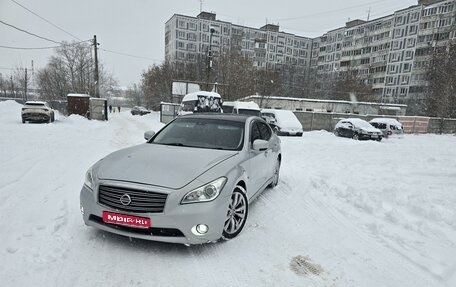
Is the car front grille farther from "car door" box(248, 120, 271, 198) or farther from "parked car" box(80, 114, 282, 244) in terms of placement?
"car door" box(248, 120, 271, 198)

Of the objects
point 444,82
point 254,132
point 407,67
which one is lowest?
point 254,132

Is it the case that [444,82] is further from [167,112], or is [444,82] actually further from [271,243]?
[271,243]

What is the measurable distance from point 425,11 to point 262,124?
68225mm

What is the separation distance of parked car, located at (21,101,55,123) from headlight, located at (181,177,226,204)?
63.1ft

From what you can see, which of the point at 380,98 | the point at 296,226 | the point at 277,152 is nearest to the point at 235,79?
the point at 277,152

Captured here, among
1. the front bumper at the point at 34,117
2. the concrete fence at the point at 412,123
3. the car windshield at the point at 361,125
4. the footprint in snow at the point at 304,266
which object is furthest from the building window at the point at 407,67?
the footprint in snow at the point at 304,266

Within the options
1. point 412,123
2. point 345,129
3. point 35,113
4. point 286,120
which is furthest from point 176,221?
point 412,123

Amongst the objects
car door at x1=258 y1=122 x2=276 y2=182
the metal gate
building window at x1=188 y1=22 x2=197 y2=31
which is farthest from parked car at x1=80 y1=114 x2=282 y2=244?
building window at x1=188 y1=22 x2=197 y2=31

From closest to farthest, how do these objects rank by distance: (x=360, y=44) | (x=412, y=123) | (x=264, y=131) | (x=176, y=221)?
(x=176, y=221) < (x=264, y=131) < (x=412, y=123) < (x=360, y=44)

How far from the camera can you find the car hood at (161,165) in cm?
307

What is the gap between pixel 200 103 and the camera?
20.5m

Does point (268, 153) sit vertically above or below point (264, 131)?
below

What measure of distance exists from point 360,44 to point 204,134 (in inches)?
3085

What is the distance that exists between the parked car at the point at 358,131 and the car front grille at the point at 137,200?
20559mm
